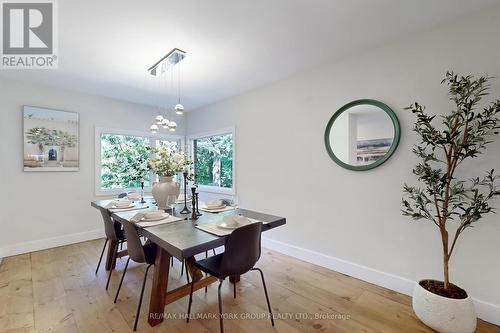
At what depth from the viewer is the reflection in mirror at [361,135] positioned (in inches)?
91.5

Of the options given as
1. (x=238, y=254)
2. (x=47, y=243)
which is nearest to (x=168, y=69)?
(x=238, y=254)

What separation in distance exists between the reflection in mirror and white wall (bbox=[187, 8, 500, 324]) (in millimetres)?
122

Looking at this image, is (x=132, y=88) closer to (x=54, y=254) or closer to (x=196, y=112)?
(x=196, y=112)

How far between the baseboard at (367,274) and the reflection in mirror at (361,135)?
1.17 m

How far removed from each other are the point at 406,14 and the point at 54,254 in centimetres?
499

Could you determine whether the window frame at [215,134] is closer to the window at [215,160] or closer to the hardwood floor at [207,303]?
the window at [215,160]

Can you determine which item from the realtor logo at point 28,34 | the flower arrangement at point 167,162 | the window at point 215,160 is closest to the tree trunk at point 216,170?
the window at point 215,160

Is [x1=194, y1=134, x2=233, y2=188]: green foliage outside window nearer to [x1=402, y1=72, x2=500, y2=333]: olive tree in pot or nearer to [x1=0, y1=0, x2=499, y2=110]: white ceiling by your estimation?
[x1=0, y1=0, x2=499, y2=110]: white ceiling

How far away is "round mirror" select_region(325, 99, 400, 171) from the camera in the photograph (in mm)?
2293

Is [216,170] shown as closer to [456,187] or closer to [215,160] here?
[215,160]

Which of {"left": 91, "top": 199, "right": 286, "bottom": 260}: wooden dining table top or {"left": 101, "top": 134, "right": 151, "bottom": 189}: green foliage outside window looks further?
{"left": 101, "top": 134, "right": 151, "bottom": 189}: green foliage outside window

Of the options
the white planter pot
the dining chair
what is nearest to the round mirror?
the white planter pot

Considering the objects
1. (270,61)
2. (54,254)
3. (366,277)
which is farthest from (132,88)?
(366,277)

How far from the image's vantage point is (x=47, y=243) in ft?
11.0
